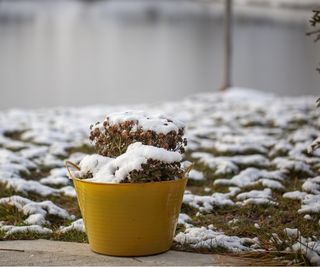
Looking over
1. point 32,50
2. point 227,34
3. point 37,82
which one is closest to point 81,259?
point 227,34

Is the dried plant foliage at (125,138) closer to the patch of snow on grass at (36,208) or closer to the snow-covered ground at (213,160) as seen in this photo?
the snow-covered ground at (213,160)

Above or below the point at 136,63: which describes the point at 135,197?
above

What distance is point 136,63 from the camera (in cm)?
1938

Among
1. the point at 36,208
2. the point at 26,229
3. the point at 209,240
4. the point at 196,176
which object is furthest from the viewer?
the point at 196,176

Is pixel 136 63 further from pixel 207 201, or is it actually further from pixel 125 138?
pixel 125 138

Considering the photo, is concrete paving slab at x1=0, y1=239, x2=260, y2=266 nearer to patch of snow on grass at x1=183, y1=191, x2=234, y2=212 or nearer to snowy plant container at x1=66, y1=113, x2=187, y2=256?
snowy plant container at x1=66, y1=113, x2=187, y2=256

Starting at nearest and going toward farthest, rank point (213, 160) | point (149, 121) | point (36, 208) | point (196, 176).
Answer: point (149, 121)
point (36, 208)
point (196, 176)
point (213, 160)

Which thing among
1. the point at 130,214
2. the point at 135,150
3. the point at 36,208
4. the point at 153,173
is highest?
the point at 135,150

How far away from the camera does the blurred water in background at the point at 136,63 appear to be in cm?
1474

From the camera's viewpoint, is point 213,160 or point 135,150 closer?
point 135,150

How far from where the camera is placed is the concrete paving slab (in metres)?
4.03

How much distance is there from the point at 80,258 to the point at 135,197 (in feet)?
1.52

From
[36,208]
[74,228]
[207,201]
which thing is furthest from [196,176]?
[74,228]

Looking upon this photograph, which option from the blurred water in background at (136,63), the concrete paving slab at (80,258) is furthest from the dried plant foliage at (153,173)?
the blurred water in background at (136,63)
